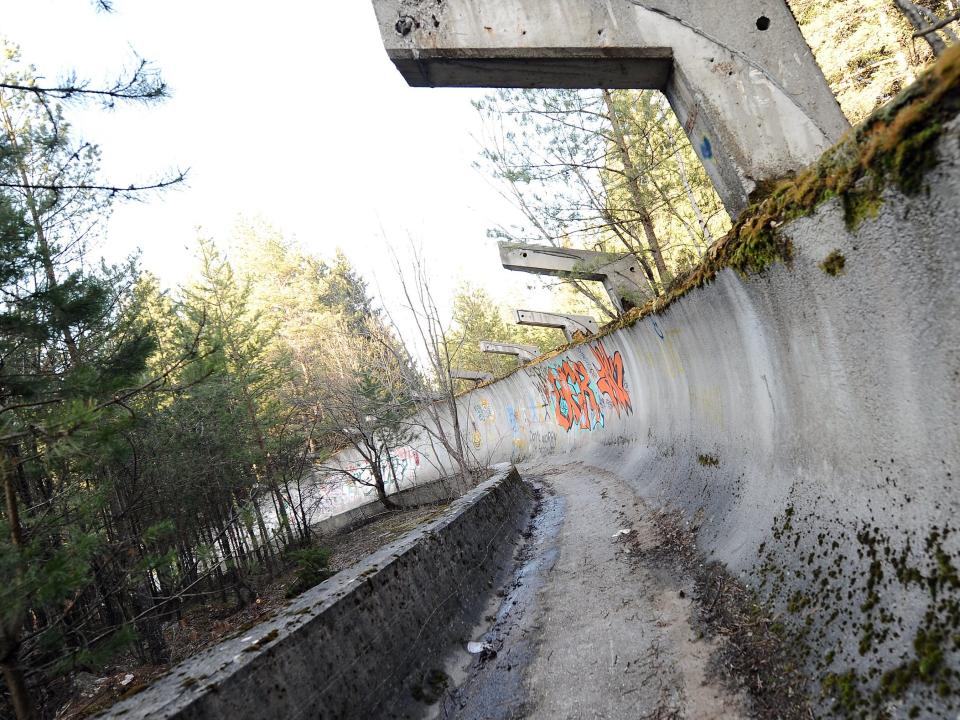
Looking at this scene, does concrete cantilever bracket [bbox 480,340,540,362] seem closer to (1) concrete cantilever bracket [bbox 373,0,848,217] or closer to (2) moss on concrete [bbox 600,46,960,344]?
(1) concrete cantilever bracket [bbox 373,0,848,217]

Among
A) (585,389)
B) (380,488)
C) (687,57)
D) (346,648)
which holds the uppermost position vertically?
(687,57)

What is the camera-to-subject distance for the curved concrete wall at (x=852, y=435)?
1745 millimetres

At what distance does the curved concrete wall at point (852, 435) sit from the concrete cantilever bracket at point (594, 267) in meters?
7.60

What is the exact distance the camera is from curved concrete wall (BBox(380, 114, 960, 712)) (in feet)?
5.73

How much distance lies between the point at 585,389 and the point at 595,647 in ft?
33.6

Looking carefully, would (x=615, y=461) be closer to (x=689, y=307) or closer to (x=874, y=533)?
(x=689, y=307)

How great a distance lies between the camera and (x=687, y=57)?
405cm

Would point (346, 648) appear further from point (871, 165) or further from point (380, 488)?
point (380, 488)

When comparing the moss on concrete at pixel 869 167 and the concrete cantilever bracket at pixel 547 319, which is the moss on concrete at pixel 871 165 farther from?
the concrete cantilever bracket at pixel 547 319

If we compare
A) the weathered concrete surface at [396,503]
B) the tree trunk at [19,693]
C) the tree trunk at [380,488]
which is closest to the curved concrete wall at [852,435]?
the tree trunk at [19,693]

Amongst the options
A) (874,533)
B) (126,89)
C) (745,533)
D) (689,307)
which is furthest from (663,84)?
(126,89)

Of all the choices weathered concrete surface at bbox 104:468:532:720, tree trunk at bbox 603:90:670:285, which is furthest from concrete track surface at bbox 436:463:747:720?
tree trunk at bbox 603:90:670:285

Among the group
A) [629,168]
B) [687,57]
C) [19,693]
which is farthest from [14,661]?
[629,168]

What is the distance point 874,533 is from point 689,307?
253 centimetres
